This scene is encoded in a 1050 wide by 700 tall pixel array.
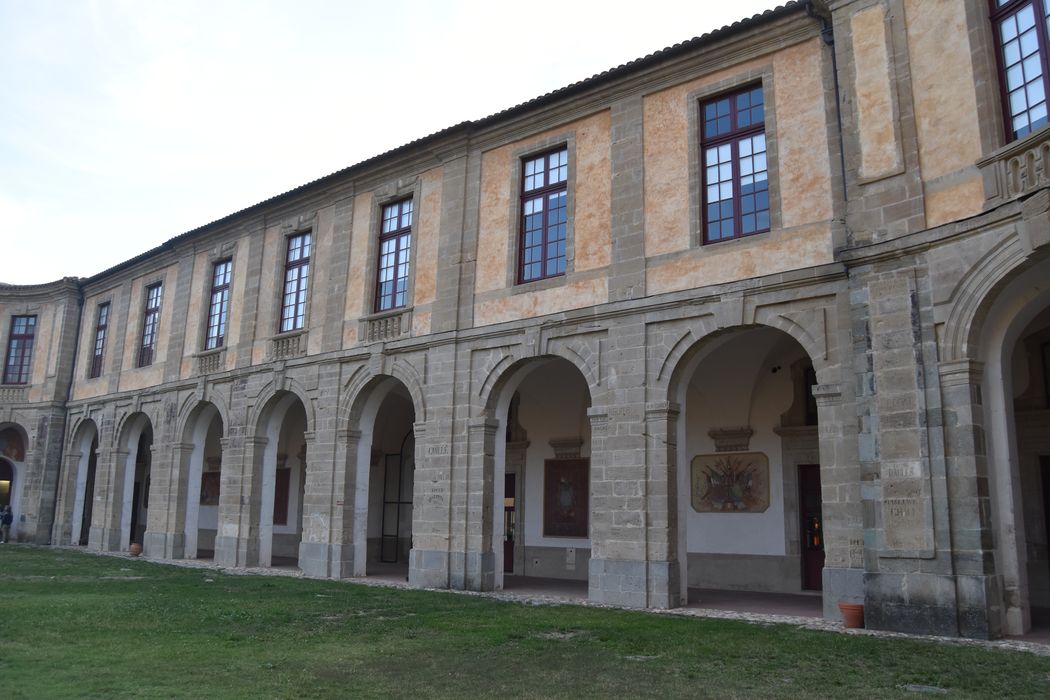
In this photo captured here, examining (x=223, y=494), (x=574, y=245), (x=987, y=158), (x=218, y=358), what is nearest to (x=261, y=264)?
(x=218, y=358)

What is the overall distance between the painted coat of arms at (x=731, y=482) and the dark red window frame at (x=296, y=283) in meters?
8.99

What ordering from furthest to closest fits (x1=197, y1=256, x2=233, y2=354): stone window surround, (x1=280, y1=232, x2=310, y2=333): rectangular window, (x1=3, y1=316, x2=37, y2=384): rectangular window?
(x1=3, y1=316, x2=37, y2=384): rectangular window < (x1=197, y1=256, x2=233, y2=354): stone window surround < (x1=280, y1=232, x2=310, y2=333): rectangular window

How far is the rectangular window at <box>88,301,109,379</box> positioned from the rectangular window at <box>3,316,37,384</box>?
350 cm

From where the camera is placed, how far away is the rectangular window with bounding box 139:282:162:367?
23250 millimetres

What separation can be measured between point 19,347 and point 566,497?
21345 mm

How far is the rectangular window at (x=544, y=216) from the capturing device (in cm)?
1434

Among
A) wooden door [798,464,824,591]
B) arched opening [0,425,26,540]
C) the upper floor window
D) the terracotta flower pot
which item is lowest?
the terracotta flower pot

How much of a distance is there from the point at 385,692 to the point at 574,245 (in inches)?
346

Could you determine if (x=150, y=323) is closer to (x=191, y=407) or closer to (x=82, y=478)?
(x=191, y=407)

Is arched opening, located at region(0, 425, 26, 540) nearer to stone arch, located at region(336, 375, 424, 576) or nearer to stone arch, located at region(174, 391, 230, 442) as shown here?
stone arch, located at region(174, 391, 230, 442)

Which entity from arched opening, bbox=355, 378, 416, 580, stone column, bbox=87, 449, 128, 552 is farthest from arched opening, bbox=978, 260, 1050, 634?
stone column, bbox=87, 449, 128, 552

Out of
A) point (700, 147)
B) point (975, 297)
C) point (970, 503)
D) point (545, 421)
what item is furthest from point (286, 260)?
point (970, 503)

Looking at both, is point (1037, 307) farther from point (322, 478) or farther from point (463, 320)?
point (322, 478)

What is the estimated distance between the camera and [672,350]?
40.3ft
